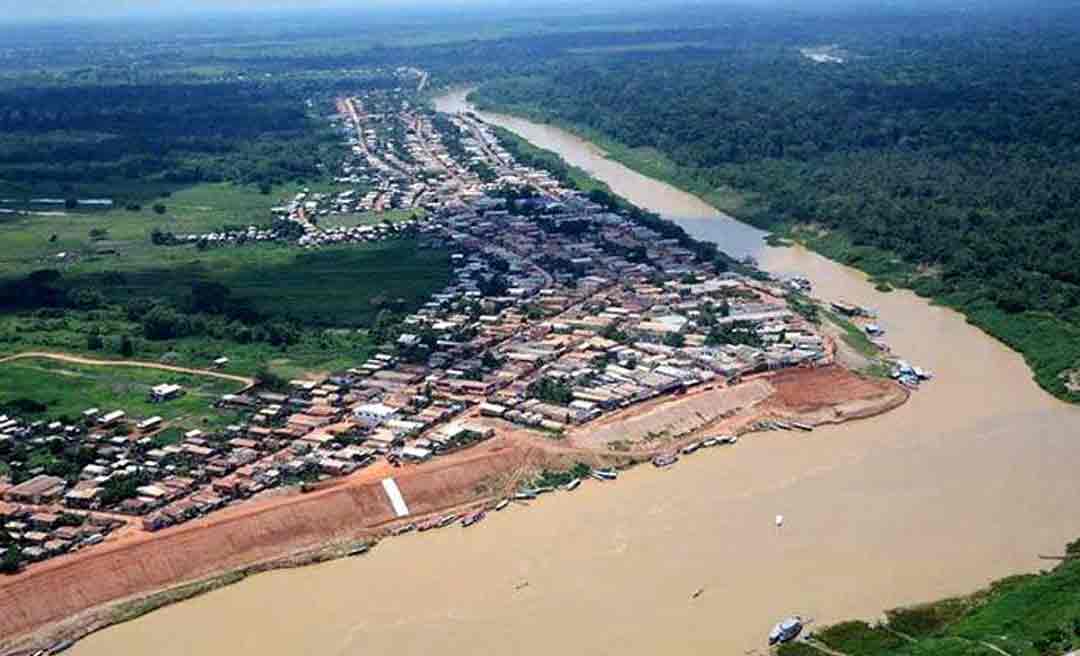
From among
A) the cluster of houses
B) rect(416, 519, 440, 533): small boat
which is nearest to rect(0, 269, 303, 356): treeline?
the cluster of houses

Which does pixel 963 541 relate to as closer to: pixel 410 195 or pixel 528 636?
pixel 528 636

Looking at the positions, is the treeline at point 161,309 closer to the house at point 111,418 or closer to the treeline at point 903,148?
the house at point 111,418

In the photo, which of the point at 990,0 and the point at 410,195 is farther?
the point at 990,0

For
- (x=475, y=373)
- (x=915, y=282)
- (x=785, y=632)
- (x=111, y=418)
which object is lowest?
(x=915, y=282)

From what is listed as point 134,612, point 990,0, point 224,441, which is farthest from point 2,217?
point 990,0

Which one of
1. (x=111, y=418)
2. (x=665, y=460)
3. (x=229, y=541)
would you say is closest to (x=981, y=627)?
(x=665, y=460)

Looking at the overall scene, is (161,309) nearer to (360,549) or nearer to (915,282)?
(360,549)

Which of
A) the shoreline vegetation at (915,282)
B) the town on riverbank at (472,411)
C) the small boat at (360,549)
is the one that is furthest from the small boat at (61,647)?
the shoreline vegetation at (915,282)
